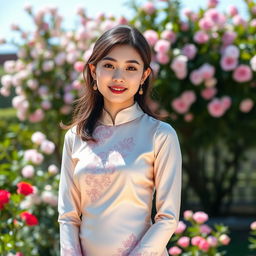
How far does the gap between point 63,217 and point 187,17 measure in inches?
156

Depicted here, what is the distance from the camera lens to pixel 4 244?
10.1 ft

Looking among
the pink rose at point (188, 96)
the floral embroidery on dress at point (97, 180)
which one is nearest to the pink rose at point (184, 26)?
the pink rose at point (188, 96)

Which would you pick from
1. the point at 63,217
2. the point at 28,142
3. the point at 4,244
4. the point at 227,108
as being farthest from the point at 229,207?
the point at 63,217

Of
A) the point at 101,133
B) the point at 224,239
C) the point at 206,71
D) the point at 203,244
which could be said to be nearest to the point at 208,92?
the point at 206,71

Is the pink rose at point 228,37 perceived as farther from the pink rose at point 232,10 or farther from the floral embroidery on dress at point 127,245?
the floral embroidery on dress at point 127,245

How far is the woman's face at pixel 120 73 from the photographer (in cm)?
192

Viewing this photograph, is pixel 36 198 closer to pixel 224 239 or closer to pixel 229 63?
pixel 224 239

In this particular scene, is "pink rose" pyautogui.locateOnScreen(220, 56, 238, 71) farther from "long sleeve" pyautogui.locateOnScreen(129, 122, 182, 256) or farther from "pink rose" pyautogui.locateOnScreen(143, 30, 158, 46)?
"long sleeve" pyautogui.locateOnScreen(129, 122, 182, 256)

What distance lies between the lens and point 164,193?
1873 mm

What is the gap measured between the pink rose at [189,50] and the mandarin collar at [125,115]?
337 centimetres

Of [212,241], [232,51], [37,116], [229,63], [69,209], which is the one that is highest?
[232,51]

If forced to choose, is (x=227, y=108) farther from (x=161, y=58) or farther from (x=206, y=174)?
(x=206, y=174)

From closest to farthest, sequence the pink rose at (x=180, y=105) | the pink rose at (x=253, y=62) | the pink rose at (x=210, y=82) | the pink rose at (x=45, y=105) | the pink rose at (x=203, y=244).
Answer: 1. the pink rose at (x=203, y=244)
2. the pink rose at (x=253, y=62)
3. the pink rose at (x=210, y=82)
4. the pink rose at (x=180, y=105)
5. the pink rose at (x=45, y=105)

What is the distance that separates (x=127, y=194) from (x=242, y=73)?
358 centimetres
